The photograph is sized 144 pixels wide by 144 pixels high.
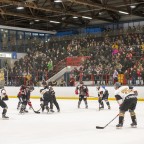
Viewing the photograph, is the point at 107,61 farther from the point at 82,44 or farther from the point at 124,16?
the point at 124,16

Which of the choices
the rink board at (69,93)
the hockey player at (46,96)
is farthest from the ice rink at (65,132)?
the rink board at (69,93)

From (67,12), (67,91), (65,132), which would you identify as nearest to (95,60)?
(67,91)

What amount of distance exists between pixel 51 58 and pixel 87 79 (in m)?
6.43

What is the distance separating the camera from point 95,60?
21.6m

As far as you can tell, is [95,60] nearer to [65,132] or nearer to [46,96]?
[46,96]

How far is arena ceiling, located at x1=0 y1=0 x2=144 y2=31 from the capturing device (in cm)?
2325

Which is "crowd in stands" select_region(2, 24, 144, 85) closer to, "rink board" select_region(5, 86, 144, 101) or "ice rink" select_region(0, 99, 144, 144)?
"rink board" select_region(5, 86, 144, 101)

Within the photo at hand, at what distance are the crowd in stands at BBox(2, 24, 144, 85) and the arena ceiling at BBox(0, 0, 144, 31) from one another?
1.77m

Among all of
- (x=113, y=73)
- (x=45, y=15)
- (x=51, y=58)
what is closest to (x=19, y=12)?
(x=45, y=15)

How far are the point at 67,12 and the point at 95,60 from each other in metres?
5.72

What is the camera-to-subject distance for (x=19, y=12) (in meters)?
27.5

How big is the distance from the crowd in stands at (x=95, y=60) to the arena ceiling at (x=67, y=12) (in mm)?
1767

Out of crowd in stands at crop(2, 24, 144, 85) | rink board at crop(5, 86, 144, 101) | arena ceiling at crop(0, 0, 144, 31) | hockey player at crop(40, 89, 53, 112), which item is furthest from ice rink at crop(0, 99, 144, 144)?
arena ceiling at crop(0, 0, 144, 31)

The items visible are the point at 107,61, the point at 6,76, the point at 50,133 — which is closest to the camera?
the point at 50,133
